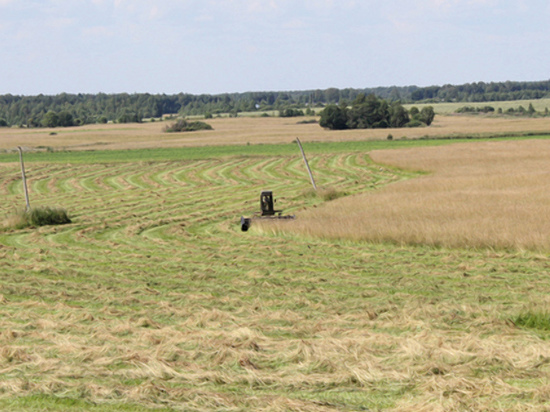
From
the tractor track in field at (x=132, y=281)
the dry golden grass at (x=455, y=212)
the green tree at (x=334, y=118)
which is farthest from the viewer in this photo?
the green tree at (x=334, y=118)

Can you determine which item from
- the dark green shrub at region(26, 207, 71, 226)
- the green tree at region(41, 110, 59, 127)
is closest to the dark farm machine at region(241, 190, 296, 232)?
the dark green shrub at region(26, 207, 71, 226)

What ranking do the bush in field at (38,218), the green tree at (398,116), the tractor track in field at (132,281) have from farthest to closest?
the green tree at (398,116)
the bush in field at (38,218)
the tractor track in field at (132,281)

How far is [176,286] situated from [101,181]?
1185 inches

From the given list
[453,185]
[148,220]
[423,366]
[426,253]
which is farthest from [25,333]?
[453,185]

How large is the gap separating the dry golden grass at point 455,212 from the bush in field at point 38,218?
338 inches

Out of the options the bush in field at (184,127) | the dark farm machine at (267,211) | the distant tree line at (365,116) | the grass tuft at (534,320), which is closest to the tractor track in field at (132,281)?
the dark farm machine at (267,211)

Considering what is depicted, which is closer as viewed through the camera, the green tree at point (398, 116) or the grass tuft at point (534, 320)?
the grass tuft at point (534, 320)

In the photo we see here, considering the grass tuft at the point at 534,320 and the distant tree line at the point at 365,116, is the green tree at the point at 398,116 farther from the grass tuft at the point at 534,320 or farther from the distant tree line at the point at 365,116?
the grass tuft at the point at 534,320

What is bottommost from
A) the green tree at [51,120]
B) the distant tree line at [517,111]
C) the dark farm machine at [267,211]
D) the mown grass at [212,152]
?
the distant tree line at [517,111]

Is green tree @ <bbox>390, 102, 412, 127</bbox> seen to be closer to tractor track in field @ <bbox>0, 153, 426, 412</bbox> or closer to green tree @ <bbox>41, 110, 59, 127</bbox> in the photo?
green tree @ <bbox>41, 110, 59, 127</bbox>

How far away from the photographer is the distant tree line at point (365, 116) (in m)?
114

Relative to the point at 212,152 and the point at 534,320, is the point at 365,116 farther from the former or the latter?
the point at 534,320

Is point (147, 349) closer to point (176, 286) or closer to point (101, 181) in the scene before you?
point (176, 286)

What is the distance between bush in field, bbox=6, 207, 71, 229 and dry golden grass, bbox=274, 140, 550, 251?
338 inches
